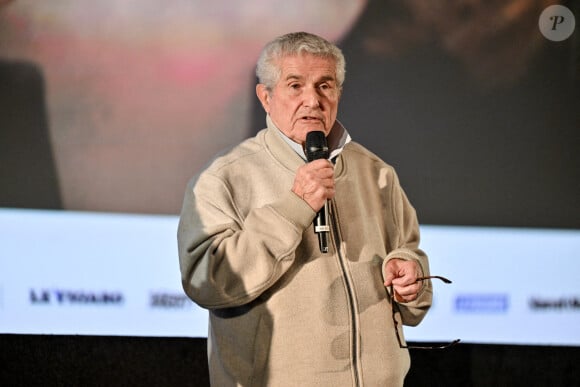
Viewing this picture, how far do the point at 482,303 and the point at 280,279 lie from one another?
1359 mm

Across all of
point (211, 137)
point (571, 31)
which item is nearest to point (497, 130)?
point (571, 31)

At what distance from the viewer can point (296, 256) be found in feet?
6.73

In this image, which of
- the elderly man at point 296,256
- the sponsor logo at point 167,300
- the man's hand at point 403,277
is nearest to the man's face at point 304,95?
the elderly man at point 296,256

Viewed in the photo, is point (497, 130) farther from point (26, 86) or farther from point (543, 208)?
point (26, 86)

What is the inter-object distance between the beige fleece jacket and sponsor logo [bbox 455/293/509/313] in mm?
957

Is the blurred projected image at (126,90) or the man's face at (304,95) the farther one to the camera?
the blurred projected image at (126,90)

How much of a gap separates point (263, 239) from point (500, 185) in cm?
157

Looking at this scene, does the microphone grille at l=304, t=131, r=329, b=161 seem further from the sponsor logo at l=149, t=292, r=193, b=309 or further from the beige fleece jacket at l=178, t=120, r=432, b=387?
the sponsor logo at l=149, t=292, r=193, b=309

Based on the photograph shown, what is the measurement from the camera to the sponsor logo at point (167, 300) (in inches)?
117

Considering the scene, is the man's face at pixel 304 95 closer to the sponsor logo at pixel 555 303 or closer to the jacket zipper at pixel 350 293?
the jacket zipper at pixel 350 293

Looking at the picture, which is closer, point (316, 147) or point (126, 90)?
point (316, 147)

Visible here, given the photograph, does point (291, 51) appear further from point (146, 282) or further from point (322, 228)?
point (146, 282)

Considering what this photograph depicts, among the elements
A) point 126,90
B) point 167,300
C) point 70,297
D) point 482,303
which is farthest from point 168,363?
point 482,303

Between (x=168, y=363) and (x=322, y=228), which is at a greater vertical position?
(x=322, y=228)
